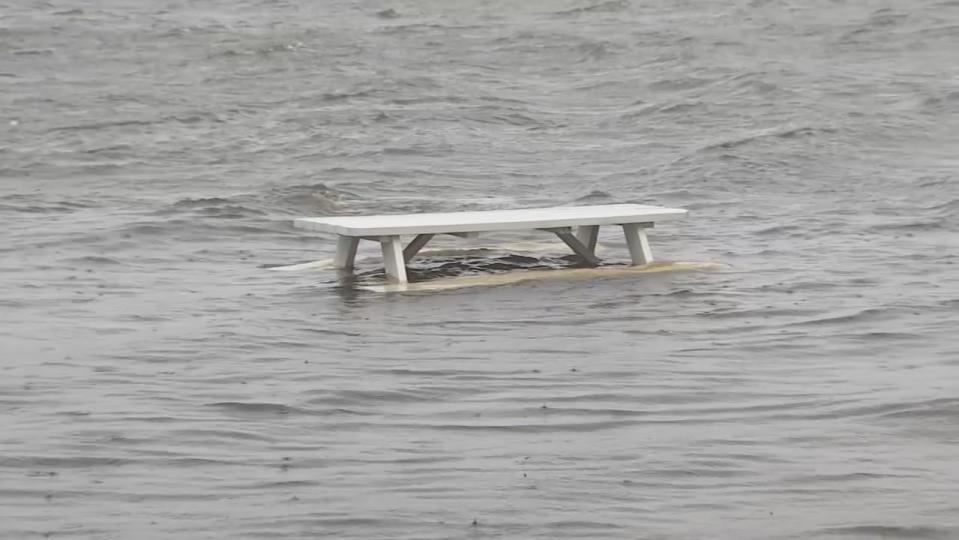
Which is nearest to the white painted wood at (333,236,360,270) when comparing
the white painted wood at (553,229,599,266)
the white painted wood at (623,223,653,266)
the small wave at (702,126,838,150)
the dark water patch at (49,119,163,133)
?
the white painted wood at (553,229,599,266)

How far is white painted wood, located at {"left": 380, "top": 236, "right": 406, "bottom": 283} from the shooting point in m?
9.24

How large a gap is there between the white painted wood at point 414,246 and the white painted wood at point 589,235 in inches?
44.0

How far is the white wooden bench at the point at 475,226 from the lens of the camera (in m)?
9.15

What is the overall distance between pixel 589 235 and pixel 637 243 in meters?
0.38

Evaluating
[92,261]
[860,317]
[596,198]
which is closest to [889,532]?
[860,317]

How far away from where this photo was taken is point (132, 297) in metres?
9.04

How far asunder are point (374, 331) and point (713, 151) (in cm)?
911

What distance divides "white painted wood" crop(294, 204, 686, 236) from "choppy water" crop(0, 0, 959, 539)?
1.16 feet

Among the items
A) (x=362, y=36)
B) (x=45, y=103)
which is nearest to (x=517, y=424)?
(x=45, y=103)

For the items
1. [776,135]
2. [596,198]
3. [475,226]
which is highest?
[475,226]

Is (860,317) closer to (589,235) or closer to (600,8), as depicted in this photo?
(589,235)

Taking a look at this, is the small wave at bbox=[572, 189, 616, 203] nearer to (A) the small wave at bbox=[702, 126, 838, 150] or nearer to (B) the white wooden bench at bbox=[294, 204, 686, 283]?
(A) the small wave at bbox=[702, 126, 838, 150]

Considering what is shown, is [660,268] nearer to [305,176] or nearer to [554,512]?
[554,512]

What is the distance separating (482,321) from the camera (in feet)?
27.5
